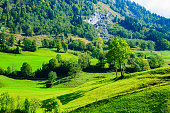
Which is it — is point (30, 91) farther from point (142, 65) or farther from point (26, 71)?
point (142, 65)

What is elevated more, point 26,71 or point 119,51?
point 119,51

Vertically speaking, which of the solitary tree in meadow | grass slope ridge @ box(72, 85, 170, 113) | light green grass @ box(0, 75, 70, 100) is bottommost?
light green grass @ box(0, 75, 70, 100)

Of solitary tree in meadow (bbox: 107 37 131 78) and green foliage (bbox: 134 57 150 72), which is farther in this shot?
green foliage (bbox: 134 57 150 72)

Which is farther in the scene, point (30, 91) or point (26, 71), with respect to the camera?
point (26, 71)

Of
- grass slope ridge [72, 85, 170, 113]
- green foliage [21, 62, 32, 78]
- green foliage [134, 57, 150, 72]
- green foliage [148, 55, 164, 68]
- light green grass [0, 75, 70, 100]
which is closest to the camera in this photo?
grass slope ridge [72, 85, 170, 113]

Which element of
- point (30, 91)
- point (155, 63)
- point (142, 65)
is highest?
point (155, 63)

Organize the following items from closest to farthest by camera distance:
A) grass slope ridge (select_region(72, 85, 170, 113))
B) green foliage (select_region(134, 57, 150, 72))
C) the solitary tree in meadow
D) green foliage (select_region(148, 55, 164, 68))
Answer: grass slope ridge (select_region(72, 85, 170, 113))
the solitary tree in meadow
green foliage (select_region(134, 57, 150, 72))
green foliage (select_region(148, 55, 164, 68))

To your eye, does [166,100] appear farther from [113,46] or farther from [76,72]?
[76,72]

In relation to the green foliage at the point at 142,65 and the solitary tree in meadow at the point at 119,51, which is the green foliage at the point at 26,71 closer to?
the solitary tree in meadow at the point at 119,51

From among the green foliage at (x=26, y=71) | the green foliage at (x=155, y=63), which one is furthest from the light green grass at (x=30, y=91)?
the green foliage at (x=155, y=63)

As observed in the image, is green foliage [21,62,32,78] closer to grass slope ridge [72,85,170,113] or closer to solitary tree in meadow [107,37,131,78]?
solitary tree in meadow [107,37,131,78]

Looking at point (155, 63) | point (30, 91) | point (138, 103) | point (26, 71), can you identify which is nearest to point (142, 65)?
point (155, 63)

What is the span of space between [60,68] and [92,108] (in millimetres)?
111761

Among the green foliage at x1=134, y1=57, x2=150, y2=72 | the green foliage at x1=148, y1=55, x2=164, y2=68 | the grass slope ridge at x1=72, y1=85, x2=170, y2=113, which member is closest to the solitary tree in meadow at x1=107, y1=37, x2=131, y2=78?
the grass slope ridge at x1=72, y1=85, x2=170, y2=113
